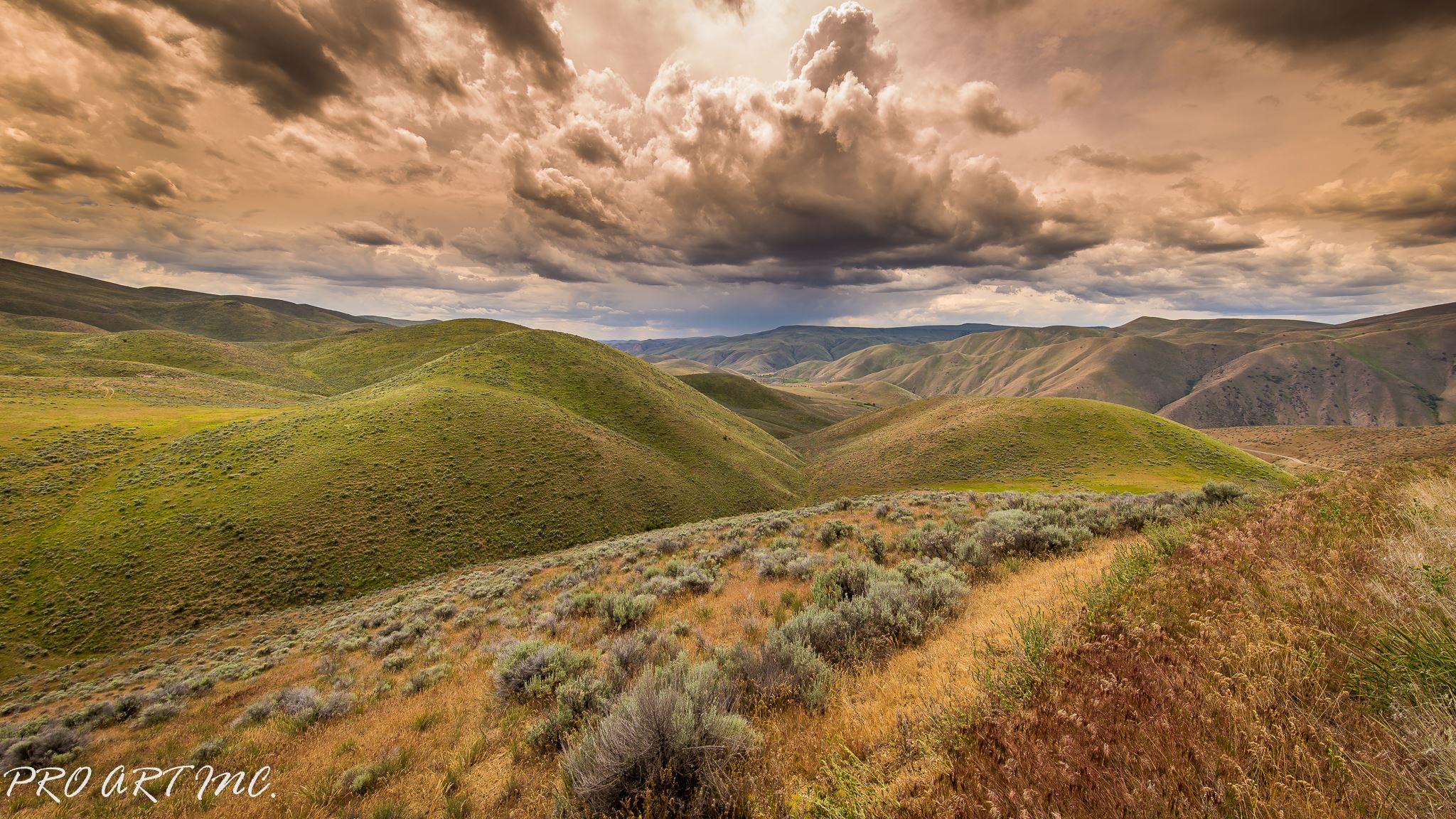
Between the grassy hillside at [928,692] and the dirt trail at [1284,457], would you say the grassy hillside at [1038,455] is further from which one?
the grassy hillside at [928,692]

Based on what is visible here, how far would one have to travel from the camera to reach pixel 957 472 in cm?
5103

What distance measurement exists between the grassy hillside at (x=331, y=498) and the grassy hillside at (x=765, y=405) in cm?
8283

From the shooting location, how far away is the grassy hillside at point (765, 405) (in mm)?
144263

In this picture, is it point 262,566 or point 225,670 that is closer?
point 225,670

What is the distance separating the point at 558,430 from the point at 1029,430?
57.6 metres

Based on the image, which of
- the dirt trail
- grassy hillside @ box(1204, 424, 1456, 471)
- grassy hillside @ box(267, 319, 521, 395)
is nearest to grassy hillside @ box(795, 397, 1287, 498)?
grassy hillside @ box(1204, 424, 1456, 471)

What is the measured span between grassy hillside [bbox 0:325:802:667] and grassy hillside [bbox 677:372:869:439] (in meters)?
82.8

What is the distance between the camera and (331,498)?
33.0 meters

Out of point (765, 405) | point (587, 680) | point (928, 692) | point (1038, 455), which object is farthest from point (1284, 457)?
point (587, 680)

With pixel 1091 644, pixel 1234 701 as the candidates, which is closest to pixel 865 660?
pixel 1091 644

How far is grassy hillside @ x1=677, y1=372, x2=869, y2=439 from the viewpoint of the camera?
144263 mm

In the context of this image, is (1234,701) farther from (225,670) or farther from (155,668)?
(155,668)

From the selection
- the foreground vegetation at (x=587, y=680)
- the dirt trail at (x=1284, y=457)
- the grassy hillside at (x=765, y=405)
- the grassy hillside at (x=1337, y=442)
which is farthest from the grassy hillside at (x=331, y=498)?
the grassy hillside at (x=765, y=405)

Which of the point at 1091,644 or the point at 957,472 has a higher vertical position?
the point at 1091,644
